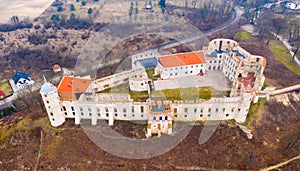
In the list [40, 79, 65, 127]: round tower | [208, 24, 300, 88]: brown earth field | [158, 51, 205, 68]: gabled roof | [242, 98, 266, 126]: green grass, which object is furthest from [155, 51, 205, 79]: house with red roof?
[40, 79, 65, 127]: round tower

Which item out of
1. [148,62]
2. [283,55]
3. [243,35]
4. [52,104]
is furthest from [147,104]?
[243,35]

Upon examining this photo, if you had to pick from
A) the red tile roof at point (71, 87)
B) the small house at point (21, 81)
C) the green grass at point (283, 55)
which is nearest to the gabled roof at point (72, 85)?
the red tile roof at point (71, 87)

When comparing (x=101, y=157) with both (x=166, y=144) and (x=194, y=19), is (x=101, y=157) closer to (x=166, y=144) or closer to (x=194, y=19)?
(x=166, y=144)

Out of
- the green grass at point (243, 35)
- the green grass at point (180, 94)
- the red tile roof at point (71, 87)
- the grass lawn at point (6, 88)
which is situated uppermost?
the red tile roof at point (71, 87)

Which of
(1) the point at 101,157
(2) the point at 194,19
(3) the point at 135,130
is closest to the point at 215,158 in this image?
(3) the point at 135,130

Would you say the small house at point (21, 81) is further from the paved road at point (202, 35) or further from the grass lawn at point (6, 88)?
the paved road at point (202, 35)

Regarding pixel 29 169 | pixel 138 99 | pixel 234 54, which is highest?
pixel 234 54

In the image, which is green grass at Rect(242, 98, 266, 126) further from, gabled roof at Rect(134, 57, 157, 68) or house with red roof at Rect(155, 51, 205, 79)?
gabled roof at Rect(134, 57, 157, 68)
